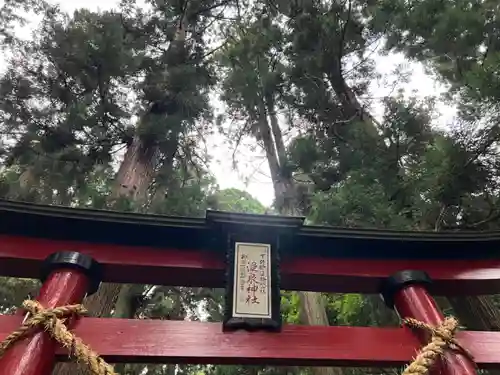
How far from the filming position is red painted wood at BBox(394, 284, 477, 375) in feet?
7.78

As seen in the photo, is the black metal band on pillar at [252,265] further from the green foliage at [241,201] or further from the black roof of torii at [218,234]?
the green foliage at [241,201]

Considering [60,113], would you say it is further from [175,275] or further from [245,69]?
[175,275]

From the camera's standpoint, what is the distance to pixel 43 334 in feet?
7.41

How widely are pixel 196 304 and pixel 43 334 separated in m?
5.23

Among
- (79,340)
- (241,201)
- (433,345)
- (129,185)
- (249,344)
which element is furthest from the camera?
(241,201)

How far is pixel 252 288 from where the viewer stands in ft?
8.98

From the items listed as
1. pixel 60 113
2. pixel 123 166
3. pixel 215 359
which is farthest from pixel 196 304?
pixel 215 359

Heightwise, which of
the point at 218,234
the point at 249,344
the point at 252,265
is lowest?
the point at 249,344

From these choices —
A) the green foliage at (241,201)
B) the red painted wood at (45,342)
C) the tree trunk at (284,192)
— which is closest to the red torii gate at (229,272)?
the red painted wood at (45,342)

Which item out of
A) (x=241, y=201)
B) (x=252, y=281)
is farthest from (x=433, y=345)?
(x=241, y=201)

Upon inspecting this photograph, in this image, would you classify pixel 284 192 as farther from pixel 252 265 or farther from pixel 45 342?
pixel 45 342

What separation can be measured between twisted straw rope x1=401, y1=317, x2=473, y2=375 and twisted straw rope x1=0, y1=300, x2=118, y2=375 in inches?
56.4

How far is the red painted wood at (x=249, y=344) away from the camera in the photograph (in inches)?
93.6

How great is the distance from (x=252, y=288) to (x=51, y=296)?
1.16 meters
